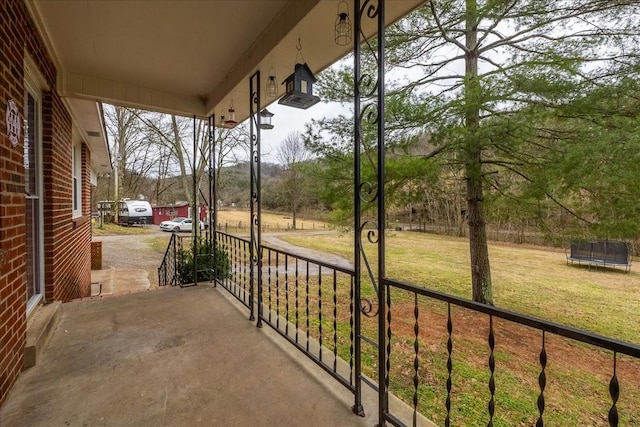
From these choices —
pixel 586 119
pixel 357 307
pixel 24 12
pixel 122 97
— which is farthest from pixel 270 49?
pixel 586 119

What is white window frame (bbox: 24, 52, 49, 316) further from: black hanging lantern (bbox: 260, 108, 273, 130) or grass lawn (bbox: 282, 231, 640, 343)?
grass lawn (bbox: 282, 231, 640, 343)

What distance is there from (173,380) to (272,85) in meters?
2.22

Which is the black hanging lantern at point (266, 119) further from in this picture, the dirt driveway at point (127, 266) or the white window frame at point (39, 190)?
the dirt driveway at point (127, 266)

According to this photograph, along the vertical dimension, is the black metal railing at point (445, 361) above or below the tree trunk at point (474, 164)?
below

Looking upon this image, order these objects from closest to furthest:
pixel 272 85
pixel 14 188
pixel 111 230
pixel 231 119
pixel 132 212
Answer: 1. pixel 14 188
2. pixel 272 85
3. pixel 231 119
4. pixel 111 230
5. pixel 132 212

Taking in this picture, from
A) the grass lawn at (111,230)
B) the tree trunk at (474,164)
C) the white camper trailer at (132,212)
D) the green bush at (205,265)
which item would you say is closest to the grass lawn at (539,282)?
the tree trunk at (474,164)

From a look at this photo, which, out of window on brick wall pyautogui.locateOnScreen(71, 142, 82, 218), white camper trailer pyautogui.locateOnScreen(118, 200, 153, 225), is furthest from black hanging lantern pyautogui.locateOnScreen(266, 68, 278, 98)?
white camper trailer pyautogui.locateOnScreen(118, 200, 153, 225)

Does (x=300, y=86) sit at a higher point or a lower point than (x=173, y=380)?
higher

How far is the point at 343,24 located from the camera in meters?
1.76

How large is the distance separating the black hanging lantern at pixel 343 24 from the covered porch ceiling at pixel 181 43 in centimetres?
3

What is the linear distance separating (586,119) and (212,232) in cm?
516

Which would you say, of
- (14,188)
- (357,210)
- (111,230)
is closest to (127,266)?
(14,188)

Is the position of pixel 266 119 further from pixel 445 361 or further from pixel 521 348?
pixel 521 348

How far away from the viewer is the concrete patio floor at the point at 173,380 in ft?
4.97
